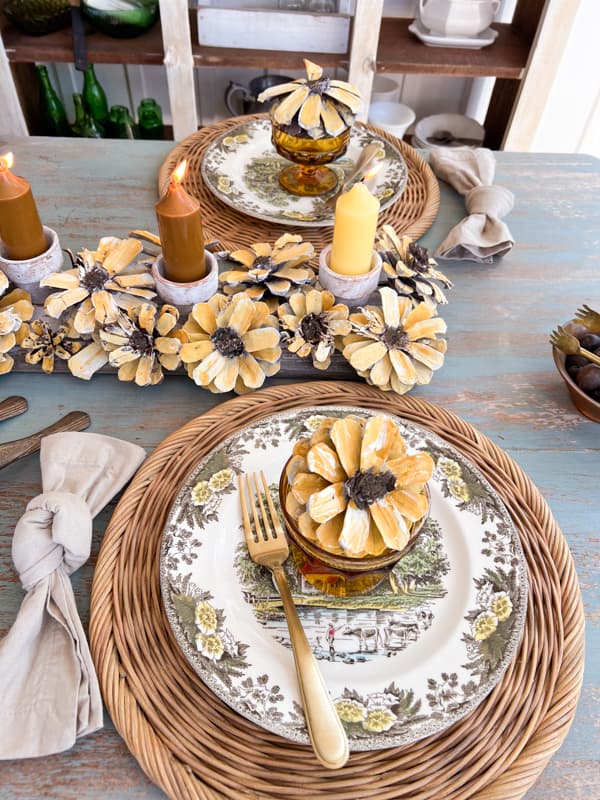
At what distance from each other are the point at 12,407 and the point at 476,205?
0.71m

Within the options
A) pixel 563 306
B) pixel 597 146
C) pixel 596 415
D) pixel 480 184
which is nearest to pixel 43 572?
pixel 596 415

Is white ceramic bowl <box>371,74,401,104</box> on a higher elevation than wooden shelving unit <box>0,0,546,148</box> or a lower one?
lower

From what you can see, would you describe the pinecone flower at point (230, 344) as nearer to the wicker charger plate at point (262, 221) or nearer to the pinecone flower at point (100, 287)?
the pinecone flower at point (100, 287)

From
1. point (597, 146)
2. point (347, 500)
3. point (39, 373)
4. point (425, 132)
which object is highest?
point (347, 500)

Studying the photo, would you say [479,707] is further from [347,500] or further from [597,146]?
[597,146]

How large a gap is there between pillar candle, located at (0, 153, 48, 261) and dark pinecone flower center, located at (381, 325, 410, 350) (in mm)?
409

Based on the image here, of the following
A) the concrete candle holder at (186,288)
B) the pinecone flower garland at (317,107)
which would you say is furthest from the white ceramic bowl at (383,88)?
the concrete candle holder at (186,288)

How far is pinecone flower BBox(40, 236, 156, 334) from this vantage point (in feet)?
2.21

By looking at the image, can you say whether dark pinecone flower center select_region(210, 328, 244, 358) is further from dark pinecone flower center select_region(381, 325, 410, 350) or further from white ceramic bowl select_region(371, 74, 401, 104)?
white ceramic bowl select_region(371, 74, 401, 104)

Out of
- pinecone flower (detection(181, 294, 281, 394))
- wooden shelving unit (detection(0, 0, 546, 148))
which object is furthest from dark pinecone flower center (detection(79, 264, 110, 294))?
wooden shelving unit (detection(0, 0, 546, 148))

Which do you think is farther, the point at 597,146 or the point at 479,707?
the point at 597,146

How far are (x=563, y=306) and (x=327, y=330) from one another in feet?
1.19

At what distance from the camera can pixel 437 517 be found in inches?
22.3

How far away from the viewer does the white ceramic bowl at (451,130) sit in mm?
1921
